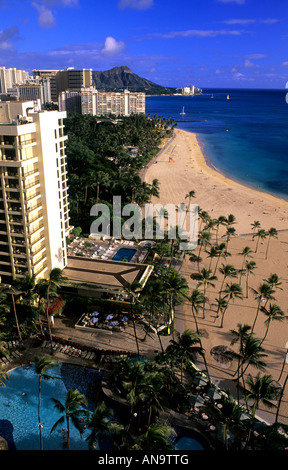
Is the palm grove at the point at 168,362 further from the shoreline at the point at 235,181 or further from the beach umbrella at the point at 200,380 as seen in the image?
the shoreline at the point at 235,181

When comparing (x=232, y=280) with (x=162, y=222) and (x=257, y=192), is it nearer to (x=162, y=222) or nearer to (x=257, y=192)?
(x=162, y=222)

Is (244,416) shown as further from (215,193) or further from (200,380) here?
(215,193)

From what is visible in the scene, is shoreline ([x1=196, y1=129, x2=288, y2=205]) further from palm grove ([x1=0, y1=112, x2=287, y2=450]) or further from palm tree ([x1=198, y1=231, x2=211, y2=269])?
palm tree ([x1=198, y1=231, x2=211, y2=269])

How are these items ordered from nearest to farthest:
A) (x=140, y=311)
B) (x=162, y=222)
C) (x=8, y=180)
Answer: (x=8, y=180) → (x=140, y=311) → (x=162, y=222)

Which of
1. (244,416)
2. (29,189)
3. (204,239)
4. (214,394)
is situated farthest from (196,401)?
(204,239)

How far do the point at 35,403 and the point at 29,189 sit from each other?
63.9 ft

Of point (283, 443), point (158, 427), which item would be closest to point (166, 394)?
point (158, 427)

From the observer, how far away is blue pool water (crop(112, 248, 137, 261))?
172ft

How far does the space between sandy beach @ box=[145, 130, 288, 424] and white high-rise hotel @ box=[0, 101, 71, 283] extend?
18.3 metres

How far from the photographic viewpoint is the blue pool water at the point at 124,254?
172 feet

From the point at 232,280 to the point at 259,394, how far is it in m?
25.1

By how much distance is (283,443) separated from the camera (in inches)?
957

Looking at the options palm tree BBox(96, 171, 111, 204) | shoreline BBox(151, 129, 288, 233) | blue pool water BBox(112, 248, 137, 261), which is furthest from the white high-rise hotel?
shoreline BBox(151, 129, 288, 233)

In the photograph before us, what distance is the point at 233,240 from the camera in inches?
2392
